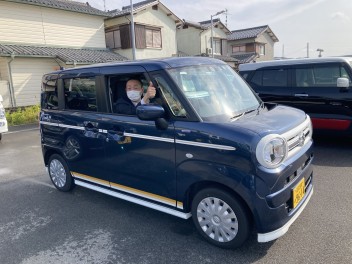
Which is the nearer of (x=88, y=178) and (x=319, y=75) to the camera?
(x=88, y=178)

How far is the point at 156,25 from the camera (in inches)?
828

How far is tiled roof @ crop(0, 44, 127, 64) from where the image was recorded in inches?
540

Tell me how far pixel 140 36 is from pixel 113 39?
6.95 ft

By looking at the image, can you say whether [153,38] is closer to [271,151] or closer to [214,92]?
[214,92]

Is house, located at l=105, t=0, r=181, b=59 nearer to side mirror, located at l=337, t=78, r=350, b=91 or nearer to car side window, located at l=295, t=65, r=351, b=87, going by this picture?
car side window, located at l=295, t=65, r=351, b=87

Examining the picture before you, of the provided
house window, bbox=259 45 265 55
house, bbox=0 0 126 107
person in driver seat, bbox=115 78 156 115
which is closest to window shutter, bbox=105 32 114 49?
house, bbox=0 0 126 107

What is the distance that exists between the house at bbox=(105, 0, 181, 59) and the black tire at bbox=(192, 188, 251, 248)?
1771cm

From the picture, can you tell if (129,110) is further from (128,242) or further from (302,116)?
(302,116)

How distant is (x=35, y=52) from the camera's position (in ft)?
47.6

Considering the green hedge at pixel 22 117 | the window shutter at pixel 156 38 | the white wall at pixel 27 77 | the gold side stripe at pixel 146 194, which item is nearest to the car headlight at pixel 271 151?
the gold side stripe at pixel 146 194

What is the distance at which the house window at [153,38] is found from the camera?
20562 mm

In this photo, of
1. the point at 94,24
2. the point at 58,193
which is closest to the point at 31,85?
the point at 94,24

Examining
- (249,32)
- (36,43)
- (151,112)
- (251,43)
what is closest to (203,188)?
(151,112)

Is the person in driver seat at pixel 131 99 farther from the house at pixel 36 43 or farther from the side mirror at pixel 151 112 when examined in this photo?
the house at pixel 36 43
